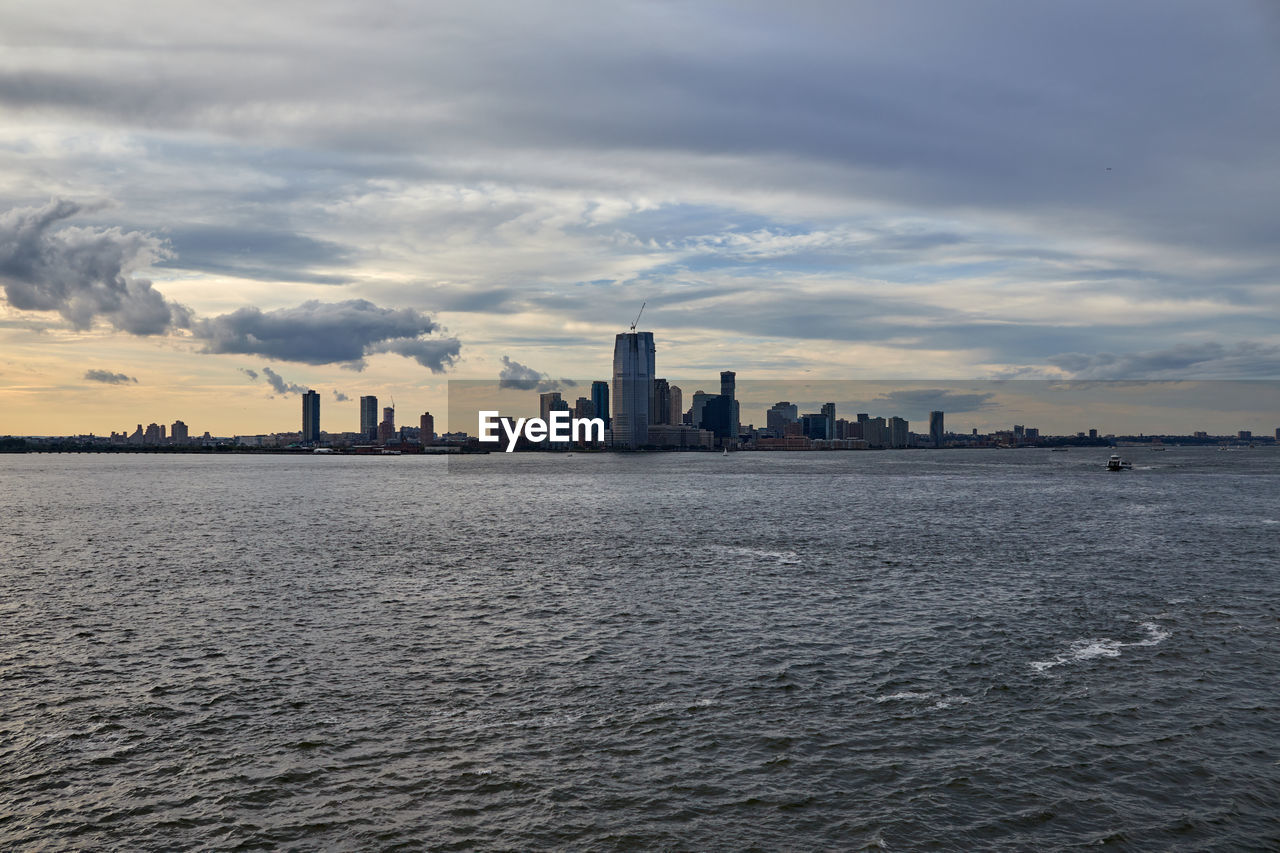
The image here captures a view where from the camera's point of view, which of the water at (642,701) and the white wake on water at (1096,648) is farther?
the white wake on water at (1096,648)

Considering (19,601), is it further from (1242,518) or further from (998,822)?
(1242,518)

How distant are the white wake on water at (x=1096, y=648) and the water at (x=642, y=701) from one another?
0.34 meters

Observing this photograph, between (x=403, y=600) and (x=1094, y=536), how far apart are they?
267 feet

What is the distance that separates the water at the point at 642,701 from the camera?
86.2 feet

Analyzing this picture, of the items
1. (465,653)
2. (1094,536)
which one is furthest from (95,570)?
(1094,536)

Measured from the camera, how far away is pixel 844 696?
123 feet

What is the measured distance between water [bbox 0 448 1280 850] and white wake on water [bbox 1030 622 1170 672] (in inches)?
13.4

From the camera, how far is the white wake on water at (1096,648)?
42906 mm

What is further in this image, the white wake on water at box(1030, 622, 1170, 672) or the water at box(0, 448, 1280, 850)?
the white wake on water at box(1030, 622, 1170, 672)

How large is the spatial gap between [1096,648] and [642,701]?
2660 centimetres

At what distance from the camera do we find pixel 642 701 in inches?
1458

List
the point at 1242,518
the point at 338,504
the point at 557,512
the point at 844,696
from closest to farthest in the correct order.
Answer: the point at 844,696
the point at 1242,518
the point at 557,512
the point at 338,504

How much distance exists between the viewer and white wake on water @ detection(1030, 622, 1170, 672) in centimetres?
4291

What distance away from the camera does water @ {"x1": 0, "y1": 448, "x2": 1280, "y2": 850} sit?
26.3 meters
